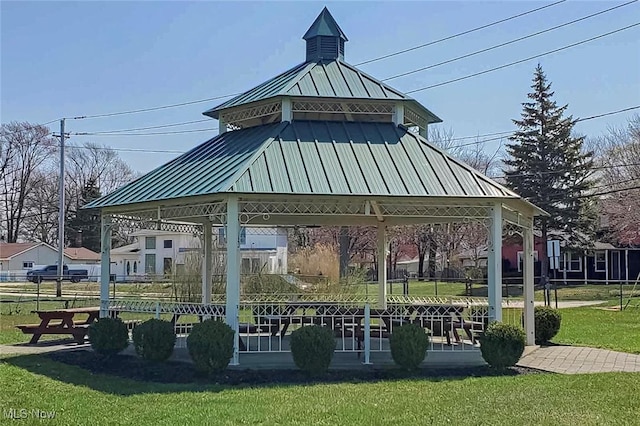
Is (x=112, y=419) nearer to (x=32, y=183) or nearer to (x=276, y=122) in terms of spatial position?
(x=276, y=122)

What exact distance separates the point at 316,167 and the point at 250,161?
119 centimetres

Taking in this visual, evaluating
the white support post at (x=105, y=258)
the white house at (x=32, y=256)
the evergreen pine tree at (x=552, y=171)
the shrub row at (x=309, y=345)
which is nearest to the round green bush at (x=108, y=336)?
the shrub row at (x=309, y=345)

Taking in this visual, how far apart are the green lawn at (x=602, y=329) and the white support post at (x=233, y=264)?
7.98 meters

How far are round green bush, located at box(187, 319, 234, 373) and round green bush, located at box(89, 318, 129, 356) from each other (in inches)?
85.4

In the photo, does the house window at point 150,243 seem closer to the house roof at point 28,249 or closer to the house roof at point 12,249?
the house roof at point 28,249

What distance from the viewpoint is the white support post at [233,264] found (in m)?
11.5

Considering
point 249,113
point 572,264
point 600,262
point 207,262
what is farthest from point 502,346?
point 600,262

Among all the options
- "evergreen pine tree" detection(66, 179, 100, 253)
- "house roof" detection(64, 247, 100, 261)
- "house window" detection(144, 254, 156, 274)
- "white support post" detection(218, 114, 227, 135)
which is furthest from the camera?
"evergreen pine tree" detection(66, 179, 100, 253)

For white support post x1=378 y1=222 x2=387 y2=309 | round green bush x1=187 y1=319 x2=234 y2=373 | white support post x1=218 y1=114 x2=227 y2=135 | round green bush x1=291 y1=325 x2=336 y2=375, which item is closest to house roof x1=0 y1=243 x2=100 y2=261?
white support post x1=378 y1=222 x2=387 y2=309

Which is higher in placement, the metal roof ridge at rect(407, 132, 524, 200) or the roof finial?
the roof finial

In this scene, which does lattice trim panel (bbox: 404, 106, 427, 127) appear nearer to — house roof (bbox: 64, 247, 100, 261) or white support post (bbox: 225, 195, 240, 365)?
white support post (bbox: 225, 195, 240, 365)

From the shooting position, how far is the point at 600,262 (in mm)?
44094

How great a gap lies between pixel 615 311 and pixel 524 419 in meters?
19.0

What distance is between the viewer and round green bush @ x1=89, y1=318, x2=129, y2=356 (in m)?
12.4
